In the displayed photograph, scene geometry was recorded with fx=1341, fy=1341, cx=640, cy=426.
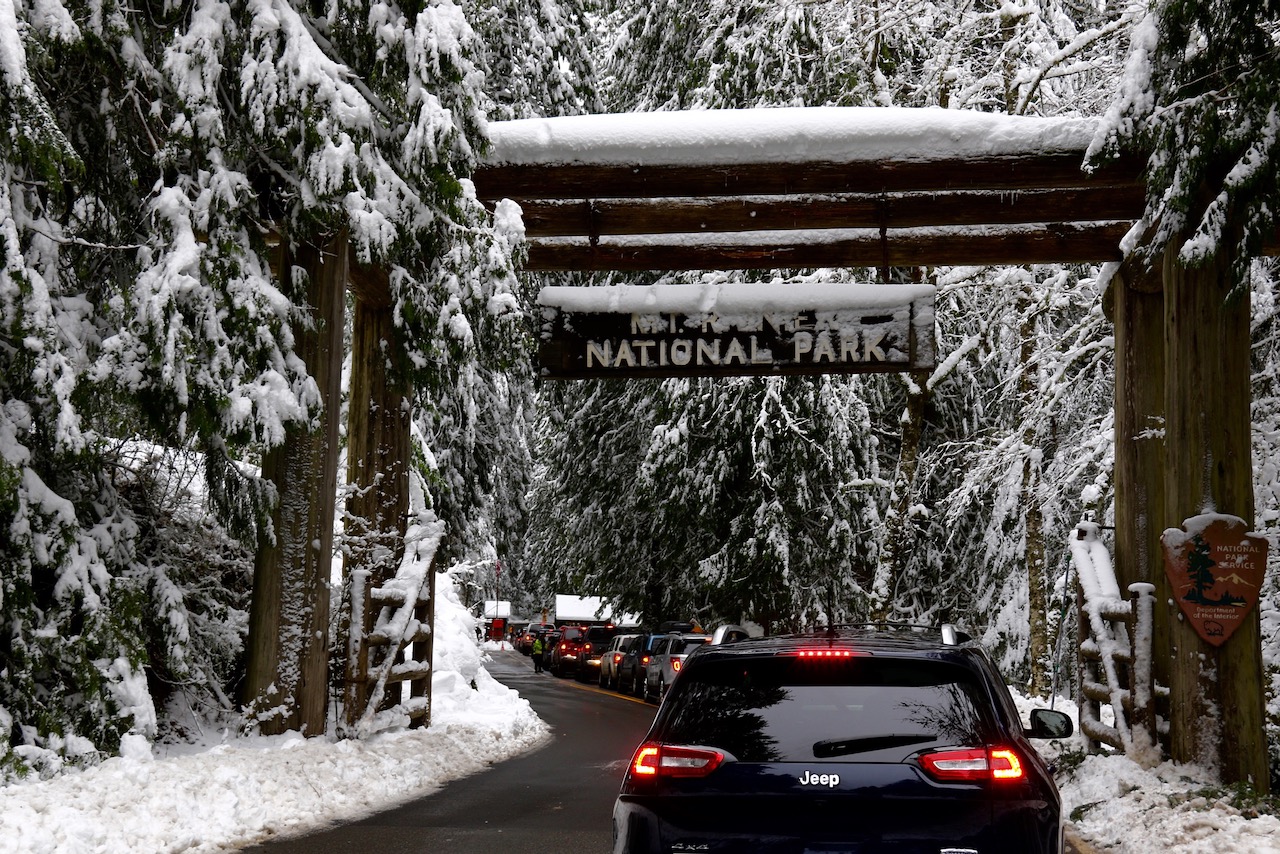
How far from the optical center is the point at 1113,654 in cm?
1179

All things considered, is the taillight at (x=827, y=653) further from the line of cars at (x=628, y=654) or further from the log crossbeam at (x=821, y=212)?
the log crossbeam at (x=821, y=212)

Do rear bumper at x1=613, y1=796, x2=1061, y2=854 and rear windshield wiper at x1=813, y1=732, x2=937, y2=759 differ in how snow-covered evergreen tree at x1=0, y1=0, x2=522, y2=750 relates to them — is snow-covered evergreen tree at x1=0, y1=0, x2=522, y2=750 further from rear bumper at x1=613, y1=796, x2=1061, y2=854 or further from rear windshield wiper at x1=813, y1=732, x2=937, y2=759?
rear windshield wiper at x1=813, y1=732, x2=937, y2=759

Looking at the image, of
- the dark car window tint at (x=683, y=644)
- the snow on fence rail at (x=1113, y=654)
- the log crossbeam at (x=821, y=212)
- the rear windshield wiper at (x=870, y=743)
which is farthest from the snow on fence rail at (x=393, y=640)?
the dark car window tint at (x=683, y=644)

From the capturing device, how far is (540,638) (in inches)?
2076

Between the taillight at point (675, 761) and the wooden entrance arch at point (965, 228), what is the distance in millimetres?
5520

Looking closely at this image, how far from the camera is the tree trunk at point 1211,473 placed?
31.2ft

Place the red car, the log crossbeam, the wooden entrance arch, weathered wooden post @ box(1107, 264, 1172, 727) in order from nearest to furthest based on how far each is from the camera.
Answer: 1. the wooden entrance arch
2. the log crossbeam
3. weathered wooden post @ box(1107, 264, 1172, 727)
4. the red car

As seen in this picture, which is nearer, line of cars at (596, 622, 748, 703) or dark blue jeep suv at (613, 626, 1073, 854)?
dark blue jeep suv at (613, 626, 1073, 854)

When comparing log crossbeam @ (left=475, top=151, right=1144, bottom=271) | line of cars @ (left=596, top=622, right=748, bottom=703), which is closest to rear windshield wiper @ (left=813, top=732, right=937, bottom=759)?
log crossbeam @ (left=475, top=151, right=1144, bottom=271)

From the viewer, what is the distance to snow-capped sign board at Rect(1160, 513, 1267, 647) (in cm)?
962

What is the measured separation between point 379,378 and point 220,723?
3.91m

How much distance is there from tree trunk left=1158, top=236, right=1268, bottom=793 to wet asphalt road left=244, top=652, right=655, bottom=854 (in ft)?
14.1

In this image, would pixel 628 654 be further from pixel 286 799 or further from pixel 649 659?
pixel 286 799

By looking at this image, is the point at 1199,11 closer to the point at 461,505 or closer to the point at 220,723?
the point at 220,723
